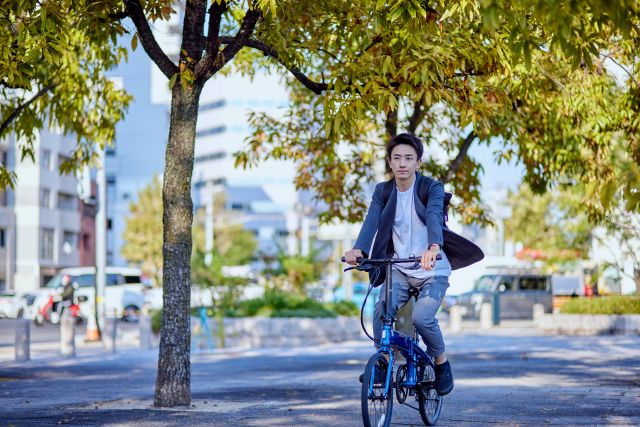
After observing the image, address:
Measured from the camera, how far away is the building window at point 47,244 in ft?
244

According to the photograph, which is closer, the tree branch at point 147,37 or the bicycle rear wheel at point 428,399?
the bicycle rear wheel at point 428,399

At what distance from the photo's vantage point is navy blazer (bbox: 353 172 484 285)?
24.9ft

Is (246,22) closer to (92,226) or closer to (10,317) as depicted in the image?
(10,317)

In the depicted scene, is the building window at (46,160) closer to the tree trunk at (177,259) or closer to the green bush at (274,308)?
the green bush at (274,308)

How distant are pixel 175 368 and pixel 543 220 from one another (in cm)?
4357

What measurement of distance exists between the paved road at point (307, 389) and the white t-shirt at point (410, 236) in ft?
4.56

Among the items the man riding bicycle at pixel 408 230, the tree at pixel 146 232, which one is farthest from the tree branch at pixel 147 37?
the tree at pixel 146 232

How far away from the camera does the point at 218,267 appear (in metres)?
28.2

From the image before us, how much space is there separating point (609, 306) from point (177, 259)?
2089 centimetres

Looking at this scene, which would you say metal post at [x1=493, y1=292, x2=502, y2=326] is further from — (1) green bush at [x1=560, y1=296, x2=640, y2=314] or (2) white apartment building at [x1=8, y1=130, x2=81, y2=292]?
(2) white apartment building at [x1=8, y1=130, x2=81, y2=292]

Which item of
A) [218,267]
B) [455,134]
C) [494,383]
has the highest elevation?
[455,134]

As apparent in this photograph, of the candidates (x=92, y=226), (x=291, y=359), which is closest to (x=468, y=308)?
(x=291, y=359)

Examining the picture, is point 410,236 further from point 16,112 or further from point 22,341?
point 22,341

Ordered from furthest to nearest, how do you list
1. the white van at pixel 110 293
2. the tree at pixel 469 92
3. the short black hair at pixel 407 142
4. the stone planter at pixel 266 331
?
the white van at pixel 110 293 → the stone planter at pixel 266 331 → the short black hair at pixel 407 142 → the tree at pixel 469 92
